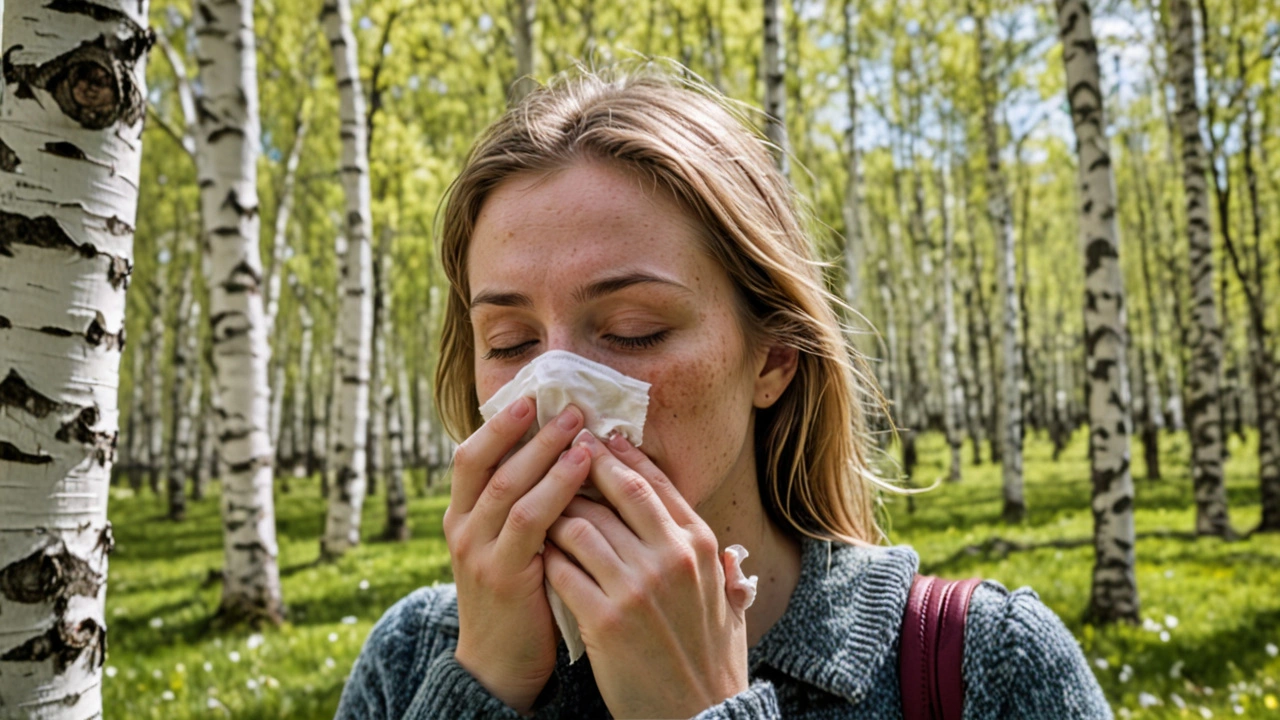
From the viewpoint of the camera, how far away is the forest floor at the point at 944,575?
18.5ft

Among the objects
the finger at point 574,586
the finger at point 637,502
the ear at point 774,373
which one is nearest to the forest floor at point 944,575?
the ear at point 774,373

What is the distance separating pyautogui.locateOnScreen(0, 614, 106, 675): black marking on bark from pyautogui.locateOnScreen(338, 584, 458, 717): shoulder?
623 mm

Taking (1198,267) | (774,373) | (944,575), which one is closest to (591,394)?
(774,373)

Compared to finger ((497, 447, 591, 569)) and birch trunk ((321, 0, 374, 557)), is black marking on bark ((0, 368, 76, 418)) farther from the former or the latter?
birch trunk ((321, 0, 374, 557))

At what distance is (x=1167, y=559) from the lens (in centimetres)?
982

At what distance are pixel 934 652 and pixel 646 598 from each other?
2.07ft

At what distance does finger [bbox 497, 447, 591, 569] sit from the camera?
55.7 inches

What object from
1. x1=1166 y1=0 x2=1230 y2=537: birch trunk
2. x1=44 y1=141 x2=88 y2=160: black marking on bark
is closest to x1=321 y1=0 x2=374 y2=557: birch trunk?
x1=44 y1=141 x2=88 y2=160: black marking on bark

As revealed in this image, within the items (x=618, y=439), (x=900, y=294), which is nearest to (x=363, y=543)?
(x=618, y=439)

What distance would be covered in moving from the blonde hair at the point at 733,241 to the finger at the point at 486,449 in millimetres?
A: 511

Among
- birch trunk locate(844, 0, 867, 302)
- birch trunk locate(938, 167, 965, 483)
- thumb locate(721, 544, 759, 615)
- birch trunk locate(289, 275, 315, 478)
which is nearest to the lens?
thumb locate(721, 544, 759, 615)

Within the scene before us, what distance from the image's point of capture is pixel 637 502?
1393mm

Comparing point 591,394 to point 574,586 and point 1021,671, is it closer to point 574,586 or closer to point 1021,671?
point 574,586

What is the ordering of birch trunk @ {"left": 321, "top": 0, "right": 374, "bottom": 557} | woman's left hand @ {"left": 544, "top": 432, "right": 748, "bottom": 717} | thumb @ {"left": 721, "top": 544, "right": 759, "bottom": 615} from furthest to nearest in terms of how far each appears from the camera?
birch trunk @ {"left": 321, "top": 0, "right": 374, "bottom": 557} < thumb @ {"left": 721, "top": 544, "right": 759, "bottom": 615} < woman's left hand @ {"left": 544, "top": 432, "right": 748, "bottom": 717}
